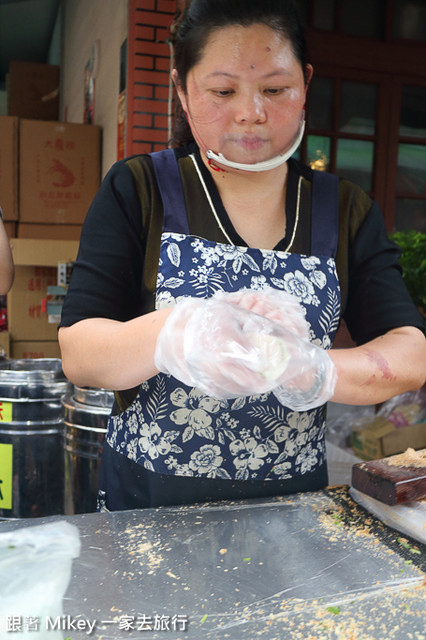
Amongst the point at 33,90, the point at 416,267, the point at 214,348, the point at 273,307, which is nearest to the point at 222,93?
the point at 273,307

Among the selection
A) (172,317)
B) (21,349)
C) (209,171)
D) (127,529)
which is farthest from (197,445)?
(21,349)

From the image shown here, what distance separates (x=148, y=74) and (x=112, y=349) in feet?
8.06

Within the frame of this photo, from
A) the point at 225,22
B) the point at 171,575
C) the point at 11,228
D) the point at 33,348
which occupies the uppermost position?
the point at 225,22

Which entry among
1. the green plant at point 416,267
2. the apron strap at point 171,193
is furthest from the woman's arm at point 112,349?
the green plant at point 416,267

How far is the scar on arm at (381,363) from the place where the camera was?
111cm

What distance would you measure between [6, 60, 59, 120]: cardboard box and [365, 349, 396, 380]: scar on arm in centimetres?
665

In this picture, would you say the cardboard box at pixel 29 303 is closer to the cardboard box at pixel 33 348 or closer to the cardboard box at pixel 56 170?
the cardboard box at pixel 33 348

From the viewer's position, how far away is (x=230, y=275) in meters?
1.19

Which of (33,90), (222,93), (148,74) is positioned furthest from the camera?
(33,90)

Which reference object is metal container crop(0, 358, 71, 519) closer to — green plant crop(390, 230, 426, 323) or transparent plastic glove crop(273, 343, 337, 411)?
transparent plastic glove crop(273, 343, 337, 411)

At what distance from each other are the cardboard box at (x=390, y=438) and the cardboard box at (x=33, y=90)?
18.7ft

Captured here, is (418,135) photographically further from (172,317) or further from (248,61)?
(172,317)

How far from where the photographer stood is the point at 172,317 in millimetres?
964

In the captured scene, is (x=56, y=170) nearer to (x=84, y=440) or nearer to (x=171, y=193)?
(x=84, y=440)
